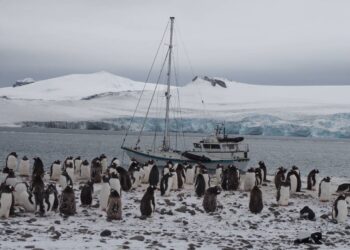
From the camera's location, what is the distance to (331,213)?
1545 centimetres

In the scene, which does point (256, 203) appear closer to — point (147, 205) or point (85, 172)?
point (147, 205)

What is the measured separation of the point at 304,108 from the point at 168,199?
8171 centimetres

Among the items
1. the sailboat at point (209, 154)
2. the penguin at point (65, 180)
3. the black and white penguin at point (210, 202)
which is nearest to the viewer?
the black and white penguin at point (210, 202)

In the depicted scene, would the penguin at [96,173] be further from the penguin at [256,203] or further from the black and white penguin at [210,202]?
the penguin at [256,203]

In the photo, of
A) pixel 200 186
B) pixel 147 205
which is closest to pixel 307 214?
pixel 200 186

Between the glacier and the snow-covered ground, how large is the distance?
48.7 metres

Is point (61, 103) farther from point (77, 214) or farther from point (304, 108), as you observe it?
point (77, 214)

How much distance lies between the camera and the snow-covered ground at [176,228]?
10812 mm

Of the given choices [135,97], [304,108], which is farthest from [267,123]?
[135,97]

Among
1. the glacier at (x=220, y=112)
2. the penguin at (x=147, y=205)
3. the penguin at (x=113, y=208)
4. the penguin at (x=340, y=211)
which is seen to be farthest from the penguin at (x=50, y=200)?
the glacier at (x=220, y=112)

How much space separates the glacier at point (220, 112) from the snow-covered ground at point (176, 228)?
160 feet

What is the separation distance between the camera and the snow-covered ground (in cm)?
1081

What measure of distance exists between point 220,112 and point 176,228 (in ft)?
294

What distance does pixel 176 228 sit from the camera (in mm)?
12602
